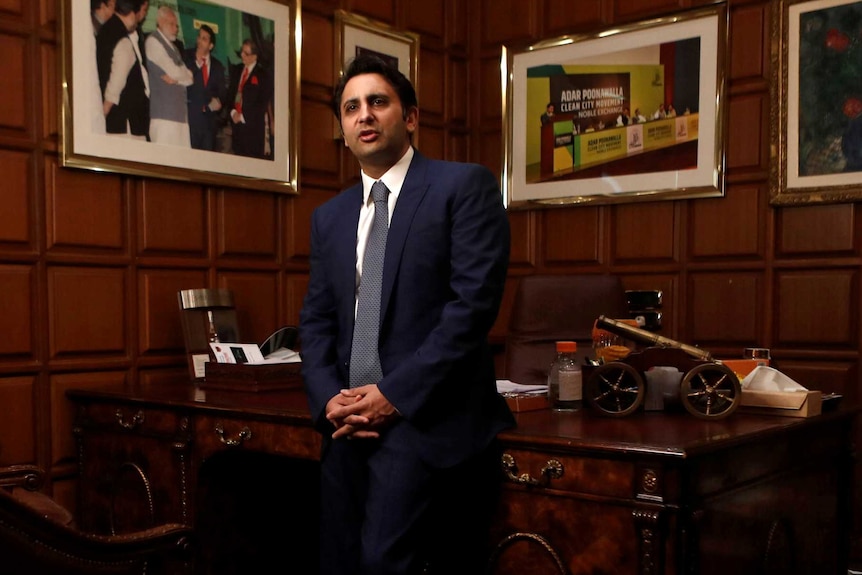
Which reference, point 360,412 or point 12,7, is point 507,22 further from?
point 360,412

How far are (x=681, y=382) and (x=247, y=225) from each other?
235 centimetres

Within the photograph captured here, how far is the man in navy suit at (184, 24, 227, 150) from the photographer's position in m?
3.92

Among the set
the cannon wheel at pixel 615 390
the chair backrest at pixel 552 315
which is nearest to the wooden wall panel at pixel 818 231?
the chair backrest at pixel 552 315

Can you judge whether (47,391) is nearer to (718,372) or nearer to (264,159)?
(264,159)

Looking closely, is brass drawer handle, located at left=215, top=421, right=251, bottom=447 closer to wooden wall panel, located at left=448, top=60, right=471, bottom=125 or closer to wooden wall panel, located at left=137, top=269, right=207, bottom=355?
wooden wall panel, located at left=137, top=269, right=207, bottom=355

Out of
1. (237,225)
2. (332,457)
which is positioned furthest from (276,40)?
(332,457)

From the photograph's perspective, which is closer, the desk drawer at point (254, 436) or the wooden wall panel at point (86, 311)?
the desk drawer at point (254, 436)

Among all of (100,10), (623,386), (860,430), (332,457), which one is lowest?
(860,430)

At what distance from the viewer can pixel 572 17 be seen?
4949 millimetres

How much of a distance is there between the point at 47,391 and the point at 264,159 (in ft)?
4.74

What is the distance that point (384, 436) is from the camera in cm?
221

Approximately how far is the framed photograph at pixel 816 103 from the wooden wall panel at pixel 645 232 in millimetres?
565

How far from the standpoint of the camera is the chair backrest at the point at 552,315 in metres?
4.07

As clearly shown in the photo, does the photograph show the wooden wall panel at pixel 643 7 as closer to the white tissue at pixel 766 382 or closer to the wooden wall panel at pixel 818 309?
the wooden wall panel at pixel 818 309
